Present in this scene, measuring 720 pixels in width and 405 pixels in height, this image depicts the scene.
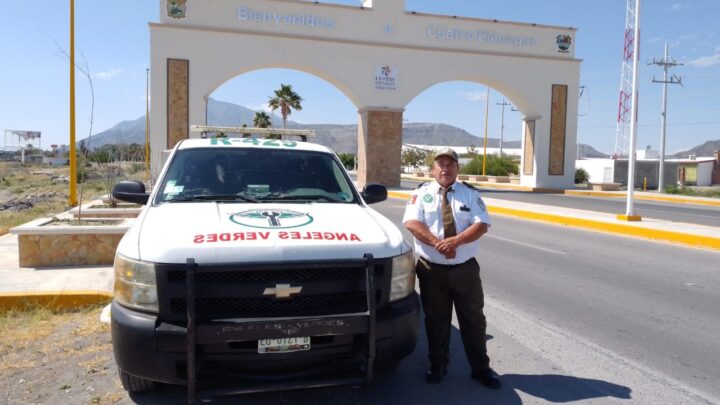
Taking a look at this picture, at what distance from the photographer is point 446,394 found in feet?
13.6

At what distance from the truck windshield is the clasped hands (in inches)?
41.6

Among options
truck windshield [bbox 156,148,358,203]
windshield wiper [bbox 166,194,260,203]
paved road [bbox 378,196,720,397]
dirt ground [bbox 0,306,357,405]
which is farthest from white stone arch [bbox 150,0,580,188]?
windshield wiper [bbox 166,194,260,203]

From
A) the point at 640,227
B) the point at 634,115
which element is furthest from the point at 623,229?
the point at 634,115

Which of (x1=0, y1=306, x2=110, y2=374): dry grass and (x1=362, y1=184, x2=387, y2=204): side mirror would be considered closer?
Answer: (x1=0, y1=306, x2=110, y2=374): dry grass

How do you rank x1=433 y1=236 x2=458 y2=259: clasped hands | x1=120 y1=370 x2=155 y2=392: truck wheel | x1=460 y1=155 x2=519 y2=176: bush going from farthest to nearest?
1. x1=460 y1=155 x2=519 y2=176: bush
2. x1=433 y1=236 x2=458 y2=259: clasped hands
3. x1=120 y1=370 x2=155 y2=392: truck wheel

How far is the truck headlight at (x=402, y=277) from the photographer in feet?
12.3

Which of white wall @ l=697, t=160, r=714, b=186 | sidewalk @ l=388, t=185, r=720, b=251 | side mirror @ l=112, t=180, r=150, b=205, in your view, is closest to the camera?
side mirror @ l=112, t=180, r=150, b=205

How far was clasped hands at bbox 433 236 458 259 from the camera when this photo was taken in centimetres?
412

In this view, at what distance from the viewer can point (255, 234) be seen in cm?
364

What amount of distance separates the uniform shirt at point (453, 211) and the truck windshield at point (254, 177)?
2.47 ft

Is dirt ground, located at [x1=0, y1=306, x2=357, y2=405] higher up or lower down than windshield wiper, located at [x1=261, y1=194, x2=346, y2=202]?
lower down

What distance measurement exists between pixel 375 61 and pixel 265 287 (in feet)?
88.6

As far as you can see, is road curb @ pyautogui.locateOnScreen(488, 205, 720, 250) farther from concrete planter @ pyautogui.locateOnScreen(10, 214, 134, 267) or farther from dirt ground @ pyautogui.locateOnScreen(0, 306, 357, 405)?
concrete planter @ pyautogui.locateOnScreen(10, 214, 134, 267)

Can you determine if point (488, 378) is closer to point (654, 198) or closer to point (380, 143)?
point (380, 143)
